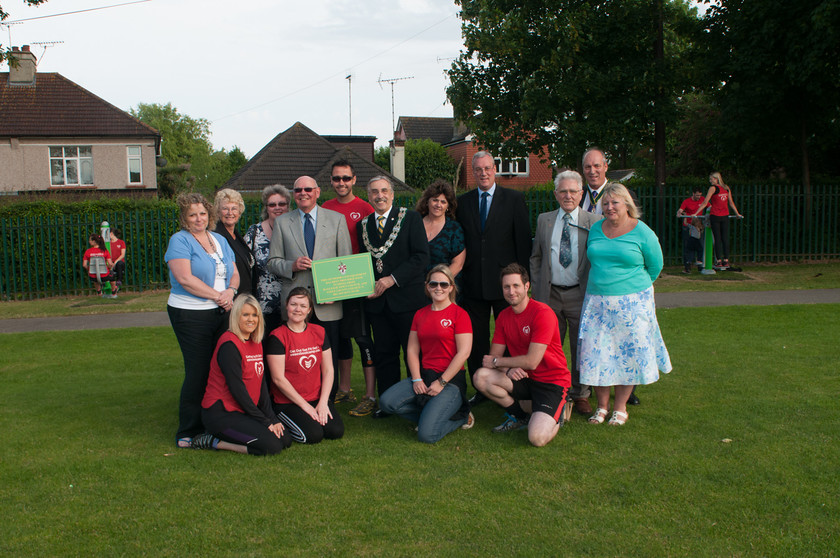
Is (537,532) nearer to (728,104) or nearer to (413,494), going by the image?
(413,494)

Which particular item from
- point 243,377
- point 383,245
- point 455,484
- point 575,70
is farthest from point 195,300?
point 575,70

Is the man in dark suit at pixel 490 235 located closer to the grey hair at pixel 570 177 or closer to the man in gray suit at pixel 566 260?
the man in gray suit at pixel 566 260

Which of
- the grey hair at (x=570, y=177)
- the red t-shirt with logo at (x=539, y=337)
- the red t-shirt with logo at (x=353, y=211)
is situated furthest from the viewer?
the red t-shirt with logo at (x=353, y=211)

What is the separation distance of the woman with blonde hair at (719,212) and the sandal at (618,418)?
37.1ft

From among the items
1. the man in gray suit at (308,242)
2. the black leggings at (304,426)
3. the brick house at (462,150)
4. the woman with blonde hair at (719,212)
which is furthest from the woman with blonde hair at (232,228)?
the brick house at (462,150)

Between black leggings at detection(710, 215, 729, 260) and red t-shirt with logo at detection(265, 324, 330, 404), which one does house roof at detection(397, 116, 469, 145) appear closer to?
black leggings at detection(710, 215, 729, 260)

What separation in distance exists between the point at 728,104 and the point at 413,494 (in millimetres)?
16432

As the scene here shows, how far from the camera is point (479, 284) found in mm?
6047

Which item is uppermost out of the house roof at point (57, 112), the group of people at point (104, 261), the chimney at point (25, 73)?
the chimney at point (25, 73)

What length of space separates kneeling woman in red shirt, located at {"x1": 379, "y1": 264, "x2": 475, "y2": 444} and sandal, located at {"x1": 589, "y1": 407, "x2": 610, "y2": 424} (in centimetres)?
95

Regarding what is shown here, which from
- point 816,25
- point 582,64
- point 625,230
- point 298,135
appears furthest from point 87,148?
point 625,230

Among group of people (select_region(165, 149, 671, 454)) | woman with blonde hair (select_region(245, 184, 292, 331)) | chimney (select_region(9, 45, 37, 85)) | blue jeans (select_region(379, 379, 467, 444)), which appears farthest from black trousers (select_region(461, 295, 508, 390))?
chimney (select_region(9, 45, 37, 85))

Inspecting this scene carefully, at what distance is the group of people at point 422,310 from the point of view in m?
5.20

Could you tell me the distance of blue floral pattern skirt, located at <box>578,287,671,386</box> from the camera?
5336 millimetres
